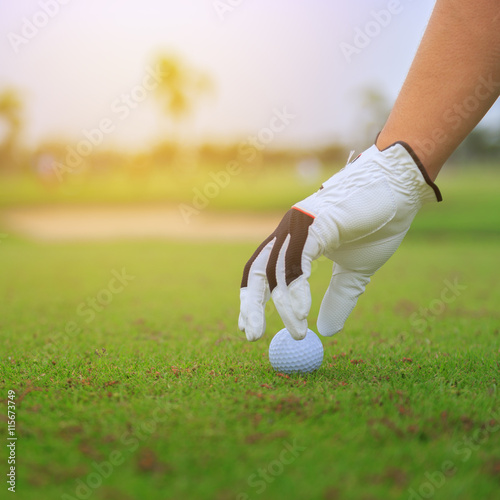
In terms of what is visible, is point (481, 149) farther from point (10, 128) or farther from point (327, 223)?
point (327, 223)

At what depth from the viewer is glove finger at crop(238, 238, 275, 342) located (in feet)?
8.36

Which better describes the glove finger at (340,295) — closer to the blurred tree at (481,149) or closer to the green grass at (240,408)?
the green grass at (240,408)

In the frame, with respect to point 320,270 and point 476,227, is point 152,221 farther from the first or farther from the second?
point 320,270

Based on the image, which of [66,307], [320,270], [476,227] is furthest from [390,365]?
[476,227]

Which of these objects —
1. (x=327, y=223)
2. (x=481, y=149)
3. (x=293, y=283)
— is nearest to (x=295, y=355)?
(x=293, y=283)

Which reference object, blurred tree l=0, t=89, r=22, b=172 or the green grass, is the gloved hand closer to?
the green grass

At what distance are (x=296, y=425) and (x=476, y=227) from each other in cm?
1652

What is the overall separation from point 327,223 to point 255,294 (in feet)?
1.62

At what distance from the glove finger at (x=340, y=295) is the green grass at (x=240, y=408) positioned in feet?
0.96

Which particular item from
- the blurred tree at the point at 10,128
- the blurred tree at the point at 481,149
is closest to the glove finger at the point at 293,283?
the blurred tree at the point at 10,128

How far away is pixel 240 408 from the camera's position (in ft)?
7.27

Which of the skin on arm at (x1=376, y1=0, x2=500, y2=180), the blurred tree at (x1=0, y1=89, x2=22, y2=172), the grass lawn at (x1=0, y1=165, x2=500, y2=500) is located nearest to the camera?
the grass lawn at (x1=0, y1=165, x2=500, y2=500)

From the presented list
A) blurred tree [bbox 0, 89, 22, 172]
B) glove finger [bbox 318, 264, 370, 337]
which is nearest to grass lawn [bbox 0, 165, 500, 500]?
glove finger [bbox 318, 264, 370, 337]

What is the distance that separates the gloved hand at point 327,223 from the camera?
2.50 metres
